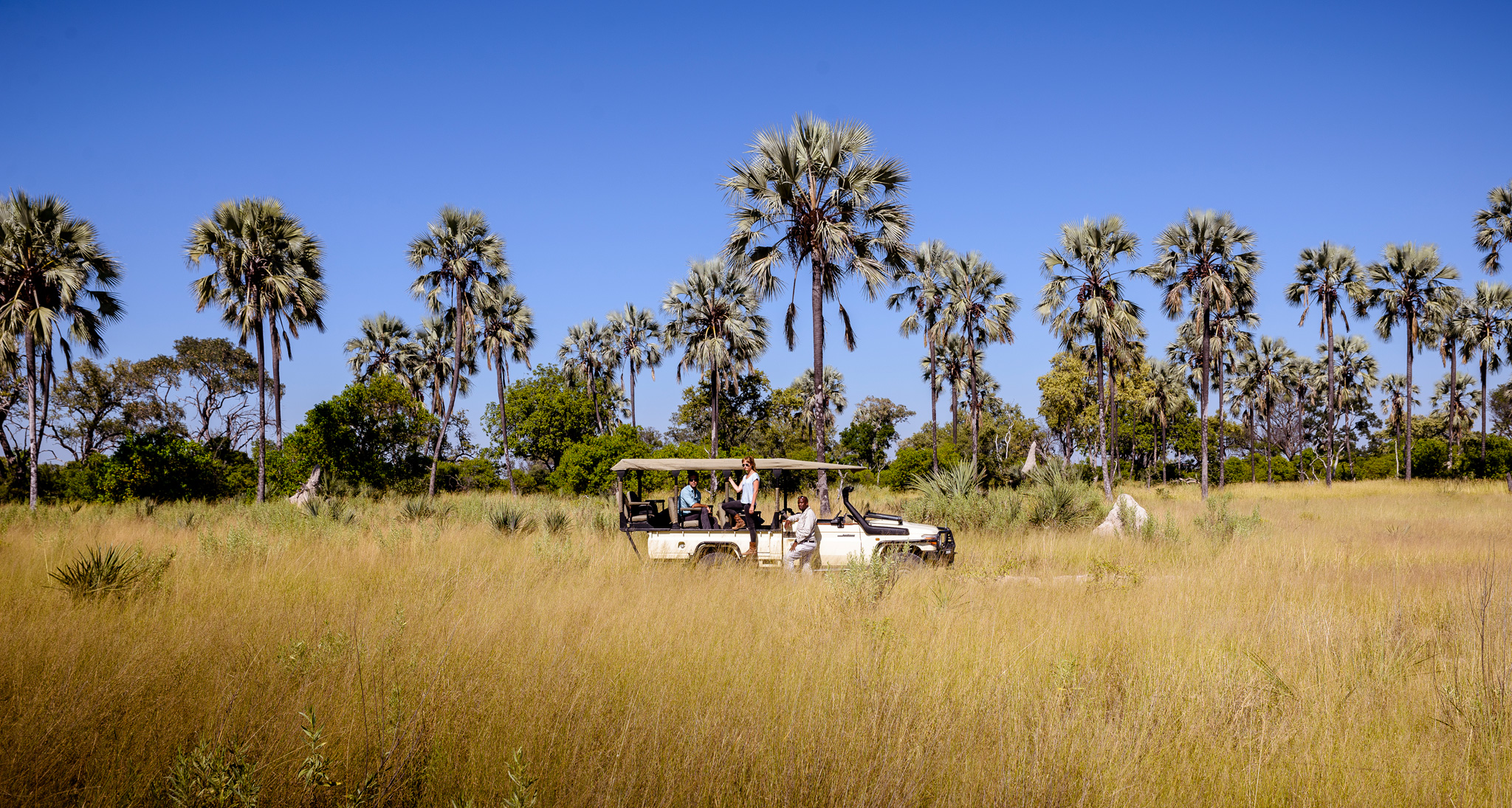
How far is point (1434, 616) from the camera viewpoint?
7547 millimetres

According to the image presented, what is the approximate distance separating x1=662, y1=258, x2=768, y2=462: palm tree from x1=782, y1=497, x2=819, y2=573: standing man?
24.9 meters

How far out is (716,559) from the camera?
982 cm

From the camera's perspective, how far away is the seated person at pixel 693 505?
33.3 feet

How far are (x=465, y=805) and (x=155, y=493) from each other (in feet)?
95.7

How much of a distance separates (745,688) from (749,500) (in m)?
6.14

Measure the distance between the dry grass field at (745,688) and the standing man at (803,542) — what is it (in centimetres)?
93

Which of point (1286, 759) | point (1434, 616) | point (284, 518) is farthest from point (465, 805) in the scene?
point (284, 518)

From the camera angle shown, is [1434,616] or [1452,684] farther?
[1434,616]

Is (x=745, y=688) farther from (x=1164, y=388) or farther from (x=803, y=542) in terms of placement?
(x=1164, y=388)

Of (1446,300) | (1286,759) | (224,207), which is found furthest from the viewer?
(1446,300)

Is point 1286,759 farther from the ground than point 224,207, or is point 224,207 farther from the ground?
point 224,207

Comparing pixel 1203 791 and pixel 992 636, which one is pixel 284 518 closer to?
pixel 992 636

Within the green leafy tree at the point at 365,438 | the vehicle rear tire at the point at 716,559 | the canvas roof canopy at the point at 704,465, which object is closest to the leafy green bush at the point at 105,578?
the canvas roof canopy at the point at 704,465

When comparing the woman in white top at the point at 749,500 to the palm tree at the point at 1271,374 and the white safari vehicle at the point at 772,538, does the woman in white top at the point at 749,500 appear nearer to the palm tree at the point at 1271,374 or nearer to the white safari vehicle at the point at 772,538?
the white safari vehicle at the point at 772,538
